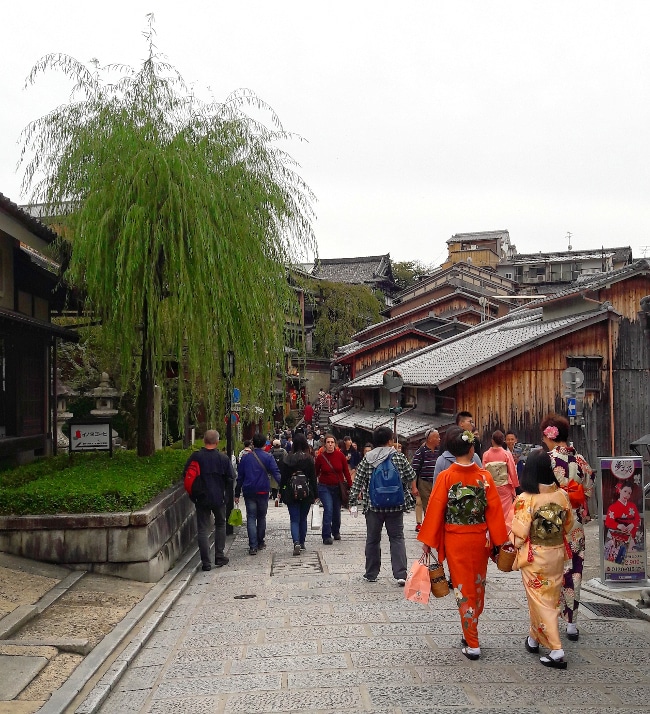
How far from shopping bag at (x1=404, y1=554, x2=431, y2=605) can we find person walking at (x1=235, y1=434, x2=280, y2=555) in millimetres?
5373

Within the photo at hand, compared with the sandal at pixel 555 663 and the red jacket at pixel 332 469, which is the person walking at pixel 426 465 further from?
the sandal at pixel 555 663

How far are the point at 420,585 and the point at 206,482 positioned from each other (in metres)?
4.61

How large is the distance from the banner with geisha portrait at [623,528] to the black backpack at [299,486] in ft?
13.8

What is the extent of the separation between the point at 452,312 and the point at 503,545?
133ft

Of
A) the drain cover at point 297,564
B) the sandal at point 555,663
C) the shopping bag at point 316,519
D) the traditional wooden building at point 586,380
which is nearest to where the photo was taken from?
the sandal at point 555,663

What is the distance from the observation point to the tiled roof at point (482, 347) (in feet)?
73.4

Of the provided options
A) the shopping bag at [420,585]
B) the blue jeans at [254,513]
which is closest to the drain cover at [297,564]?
the blue jeans at [254,513]

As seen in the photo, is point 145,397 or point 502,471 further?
point 145,397

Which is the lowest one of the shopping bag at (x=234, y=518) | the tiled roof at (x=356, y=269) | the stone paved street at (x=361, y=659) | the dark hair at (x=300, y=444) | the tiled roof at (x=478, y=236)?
the stone paved street at (x=361, y=659)

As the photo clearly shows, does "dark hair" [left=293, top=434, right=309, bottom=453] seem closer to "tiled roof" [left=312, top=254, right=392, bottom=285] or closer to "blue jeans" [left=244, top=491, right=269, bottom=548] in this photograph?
"blue jeans" [left=244, top=491, right=269, bottom=548]

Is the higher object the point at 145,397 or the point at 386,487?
the point at 145,397

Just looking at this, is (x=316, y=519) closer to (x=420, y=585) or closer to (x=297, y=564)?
(x=297, y=564)

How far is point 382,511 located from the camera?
9.05m

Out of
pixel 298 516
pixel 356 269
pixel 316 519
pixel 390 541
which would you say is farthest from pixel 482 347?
pixel 356 269
